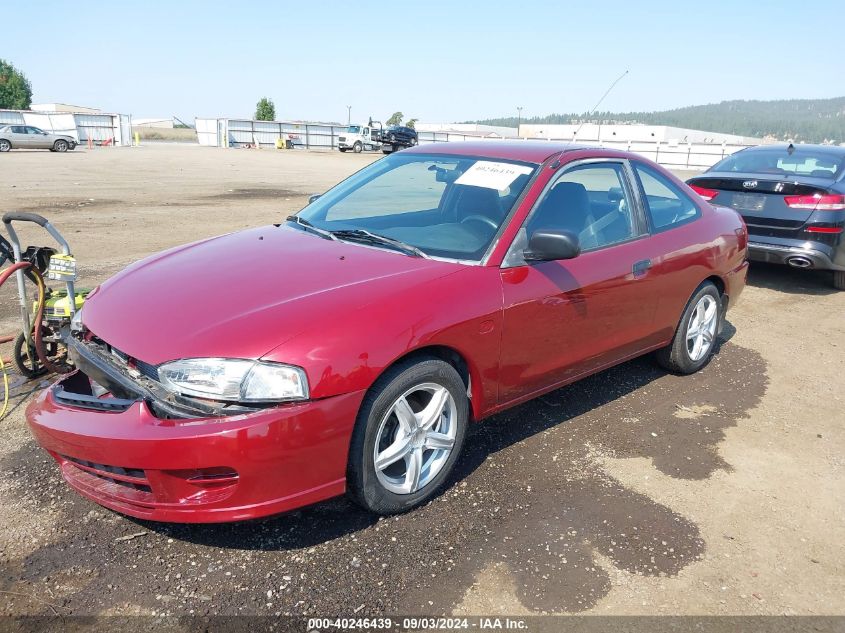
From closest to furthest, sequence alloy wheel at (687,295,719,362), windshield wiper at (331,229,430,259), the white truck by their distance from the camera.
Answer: windshield wiper at (331,229,430,259)
alloy wheel at (687,295,719,362)
the white truck

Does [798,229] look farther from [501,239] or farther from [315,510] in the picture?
[315,510]

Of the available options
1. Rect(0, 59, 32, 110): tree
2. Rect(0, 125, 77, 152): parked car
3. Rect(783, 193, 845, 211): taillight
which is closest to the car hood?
Rect(783, 193, 845, 211): taillight

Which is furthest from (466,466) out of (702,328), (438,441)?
(702,328)

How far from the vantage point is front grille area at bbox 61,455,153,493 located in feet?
8.53

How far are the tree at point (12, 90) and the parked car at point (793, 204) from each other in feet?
364

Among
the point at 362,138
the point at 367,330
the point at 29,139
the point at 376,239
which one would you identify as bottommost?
the point at 367,330

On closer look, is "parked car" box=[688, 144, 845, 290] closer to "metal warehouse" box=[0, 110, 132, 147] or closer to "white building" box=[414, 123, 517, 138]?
"metal warehouse" box=[0, 110, 132, 147]

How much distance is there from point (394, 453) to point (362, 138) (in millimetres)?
46261

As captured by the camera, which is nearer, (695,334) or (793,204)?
(695,334)

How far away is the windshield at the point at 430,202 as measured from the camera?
3.55 m

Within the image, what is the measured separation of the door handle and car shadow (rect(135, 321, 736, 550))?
3.09 ft

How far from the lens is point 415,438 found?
3.06 metres

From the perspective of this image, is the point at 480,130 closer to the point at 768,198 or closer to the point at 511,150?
the point at 768,198

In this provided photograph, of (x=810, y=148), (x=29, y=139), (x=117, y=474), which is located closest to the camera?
(x=117, y=474)
